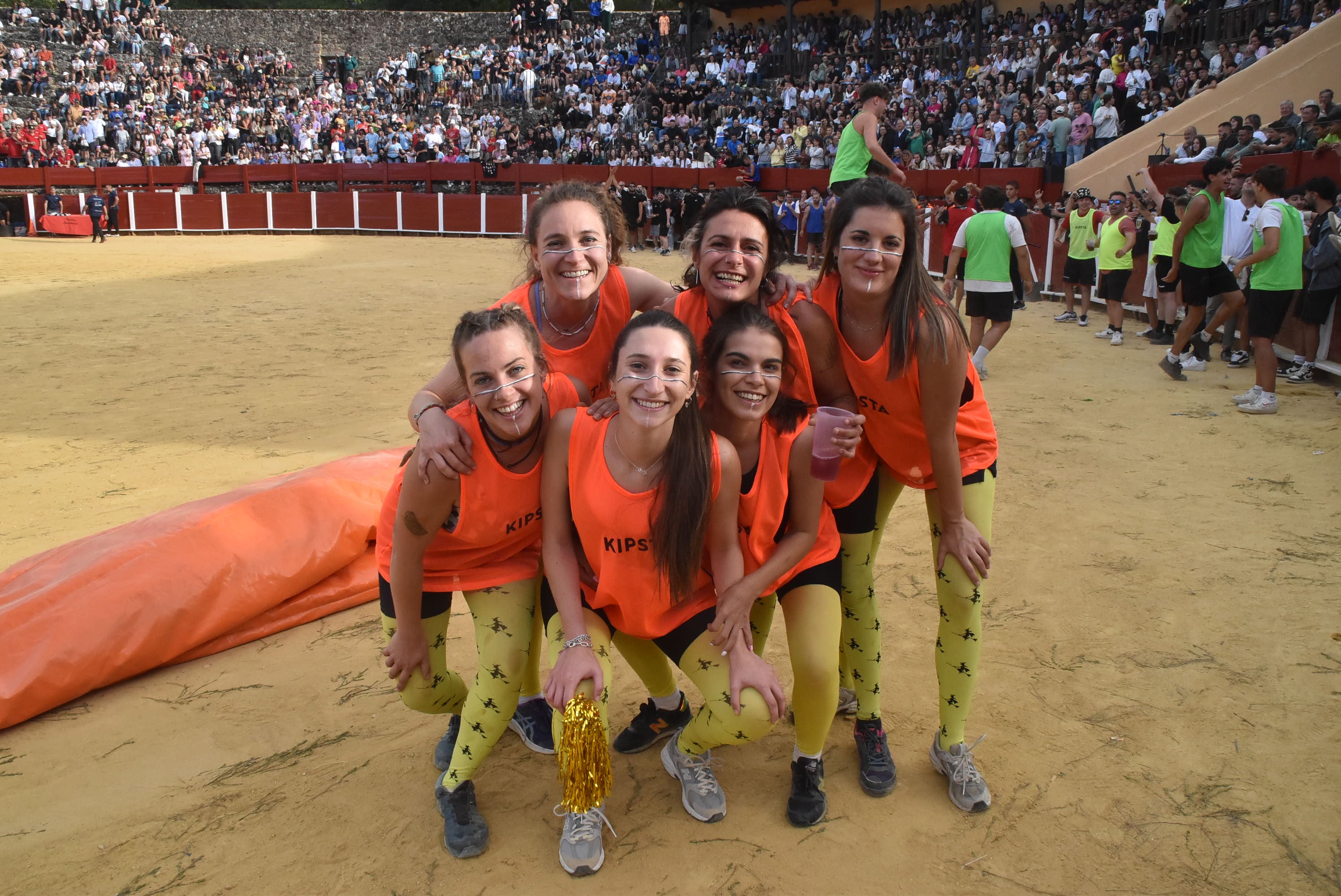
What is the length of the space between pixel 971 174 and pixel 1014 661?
16.2 m

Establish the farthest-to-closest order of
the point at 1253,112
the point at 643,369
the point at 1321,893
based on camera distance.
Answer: the point at 1253,112
the point at 643,369
the point at 1321,893

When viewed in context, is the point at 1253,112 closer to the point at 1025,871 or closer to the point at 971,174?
the point at 971,174

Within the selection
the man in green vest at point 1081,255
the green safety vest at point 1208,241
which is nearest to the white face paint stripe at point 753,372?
the green safety vest at point 1208,241

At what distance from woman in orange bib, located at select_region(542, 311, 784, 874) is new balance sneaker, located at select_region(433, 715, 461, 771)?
1.61 ft

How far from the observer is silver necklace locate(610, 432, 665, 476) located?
2504mm

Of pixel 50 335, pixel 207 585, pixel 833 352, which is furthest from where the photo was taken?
pixel 50 335

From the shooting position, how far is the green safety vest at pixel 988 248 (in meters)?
7.97

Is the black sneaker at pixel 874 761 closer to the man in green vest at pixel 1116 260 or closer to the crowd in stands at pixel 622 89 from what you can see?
the man in green vest at pixel 1116 260

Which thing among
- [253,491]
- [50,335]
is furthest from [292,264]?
[253,491]

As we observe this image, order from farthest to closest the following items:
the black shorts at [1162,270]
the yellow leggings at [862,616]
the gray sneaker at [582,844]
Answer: the black shorts at [1162,270] → the yellow leggings at [862,616] → the gray sneaker at [582,844]

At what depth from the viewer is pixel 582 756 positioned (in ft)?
7.88

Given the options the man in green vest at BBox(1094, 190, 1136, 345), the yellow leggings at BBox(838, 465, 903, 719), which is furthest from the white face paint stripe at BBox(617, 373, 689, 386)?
the man in green vest at BBox(1094, 190, 1136, 345)

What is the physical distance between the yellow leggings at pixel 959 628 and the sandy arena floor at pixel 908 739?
8.2 inches

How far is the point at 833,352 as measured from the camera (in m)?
2.78
